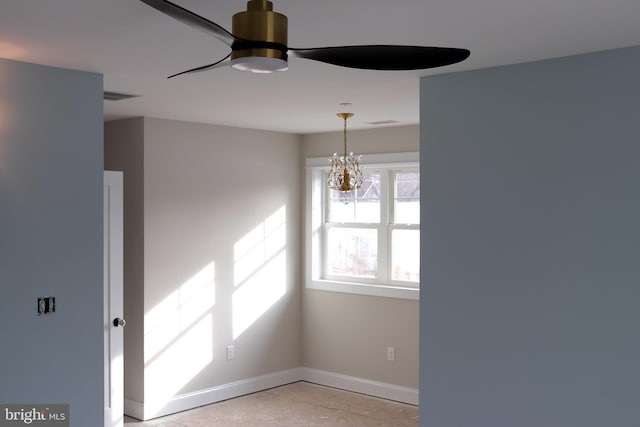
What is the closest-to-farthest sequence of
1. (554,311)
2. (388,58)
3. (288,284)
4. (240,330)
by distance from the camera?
1. (388,58)
2. (554,311)
3. (240,330)
4. (288,284)

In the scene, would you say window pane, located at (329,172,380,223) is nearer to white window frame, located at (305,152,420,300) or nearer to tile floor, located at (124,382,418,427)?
white window frame, located at (305,152,420,300)

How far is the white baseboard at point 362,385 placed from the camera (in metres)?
5.94

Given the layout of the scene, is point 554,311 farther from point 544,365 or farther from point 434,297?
point 434,297

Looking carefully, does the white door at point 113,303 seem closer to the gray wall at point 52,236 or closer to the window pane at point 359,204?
the gray wall at point 52,236

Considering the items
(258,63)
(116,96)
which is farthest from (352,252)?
(258,63)

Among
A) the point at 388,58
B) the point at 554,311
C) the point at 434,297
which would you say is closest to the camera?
the point at 388,58

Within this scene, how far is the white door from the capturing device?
188 inches

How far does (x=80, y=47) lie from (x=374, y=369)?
4.10m

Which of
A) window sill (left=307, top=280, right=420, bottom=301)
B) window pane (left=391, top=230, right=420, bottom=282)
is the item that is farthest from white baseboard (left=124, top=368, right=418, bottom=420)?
window pane (left=391, top=230, right=420, bottom=282)

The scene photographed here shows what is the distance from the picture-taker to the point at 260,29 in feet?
6.01

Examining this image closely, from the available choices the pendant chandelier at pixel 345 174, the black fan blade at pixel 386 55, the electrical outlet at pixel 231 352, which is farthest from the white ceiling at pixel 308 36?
the electrical outlet at pixel 231 352

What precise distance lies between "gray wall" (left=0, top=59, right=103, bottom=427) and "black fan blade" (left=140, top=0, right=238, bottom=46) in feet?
6.74

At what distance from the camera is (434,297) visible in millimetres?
3738

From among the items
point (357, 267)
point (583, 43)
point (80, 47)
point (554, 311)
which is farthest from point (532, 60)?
point (357, 267)
